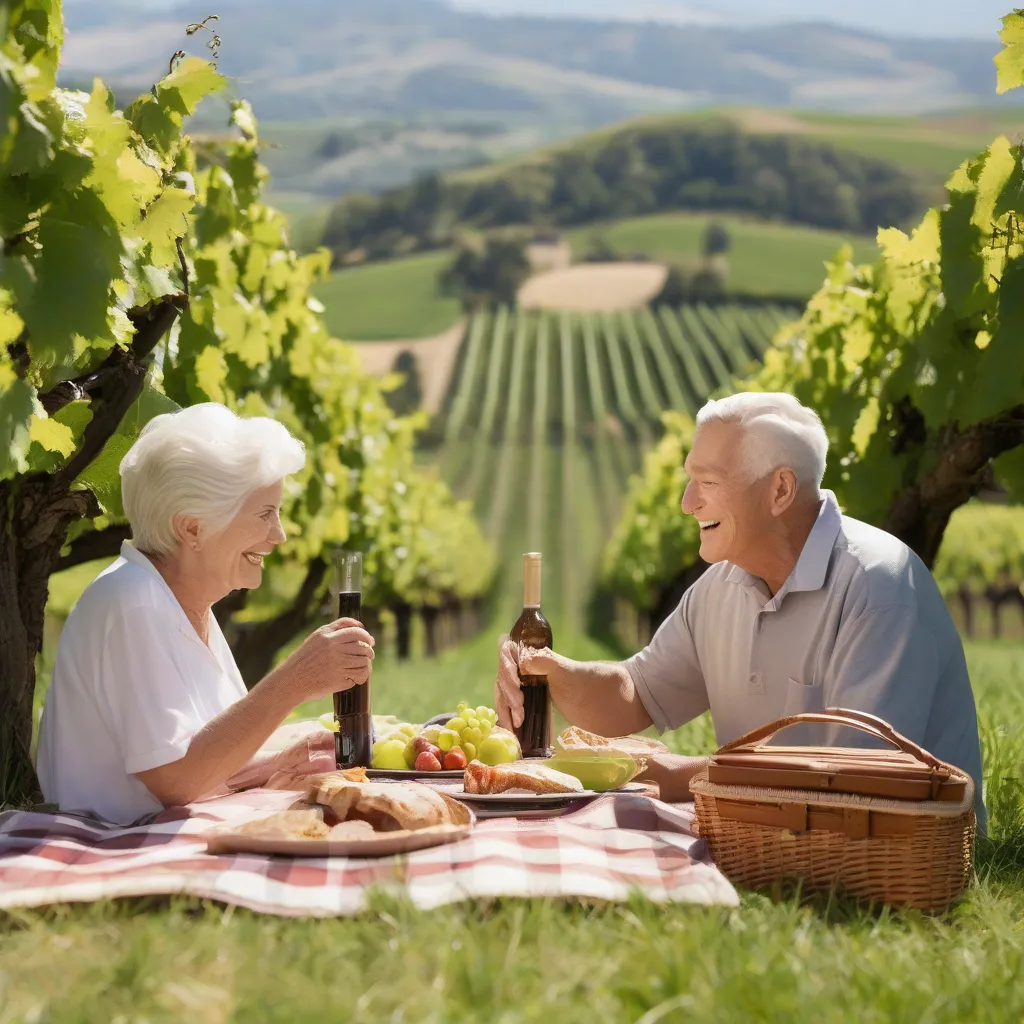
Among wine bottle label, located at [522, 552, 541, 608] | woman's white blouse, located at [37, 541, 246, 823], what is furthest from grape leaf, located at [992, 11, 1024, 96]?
woman's white blouse, located at [37, 541, 246, 823]

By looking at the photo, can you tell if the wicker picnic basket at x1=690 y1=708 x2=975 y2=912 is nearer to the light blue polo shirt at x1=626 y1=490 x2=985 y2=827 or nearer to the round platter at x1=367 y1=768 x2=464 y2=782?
the light blue polo shirt at x1=626 y1=490 x2=985 y2=827

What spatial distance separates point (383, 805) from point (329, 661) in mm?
396

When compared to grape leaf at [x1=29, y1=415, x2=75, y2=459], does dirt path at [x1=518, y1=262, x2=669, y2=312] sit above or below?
below

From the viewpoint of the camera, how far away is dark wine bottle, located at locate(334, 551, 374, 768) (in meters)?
3.39

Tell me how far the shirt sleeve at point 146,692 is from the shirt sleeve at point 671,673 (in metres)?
1.45

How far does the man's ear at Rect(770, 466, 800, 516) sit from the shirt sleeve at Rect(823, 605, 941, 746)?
437 millimetres

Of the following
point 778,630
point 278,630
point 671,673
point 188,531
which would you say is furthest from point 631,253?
point 188,531

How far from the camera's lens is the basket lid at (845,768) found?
2992 mm

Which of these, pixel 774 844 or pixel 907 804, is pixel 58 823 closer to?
pixel 774 844

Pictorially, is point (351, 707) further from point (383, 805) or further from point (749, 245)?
point (749, 245)

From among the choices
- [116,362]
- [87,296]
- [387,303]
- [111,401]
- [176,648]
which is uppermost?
[87,296]

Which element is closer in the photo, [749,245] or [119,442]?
[119,442]

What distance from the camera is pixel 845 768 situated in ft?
9.87

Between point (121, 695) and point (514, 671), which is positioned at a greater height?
point (121, 695)
